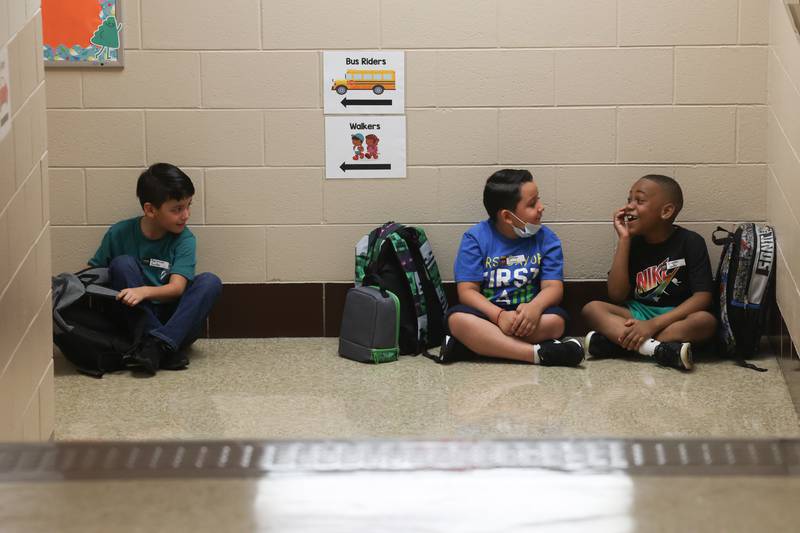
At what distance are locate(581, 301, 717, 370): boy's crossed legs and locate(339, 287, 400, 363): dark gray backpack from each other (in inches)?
29.5

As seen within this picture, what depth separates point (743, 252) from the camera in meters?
4.32

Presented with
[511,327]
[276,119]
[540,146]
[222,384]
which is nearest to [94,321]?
[222,384]

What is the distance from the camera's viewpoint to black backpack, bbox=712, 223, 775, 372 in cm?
427

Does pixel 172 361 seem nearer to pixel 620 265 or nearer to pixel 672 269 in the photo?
pixel 620 265

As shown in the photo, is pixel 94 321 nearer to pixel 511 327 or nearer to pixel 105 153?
pixel 105 153

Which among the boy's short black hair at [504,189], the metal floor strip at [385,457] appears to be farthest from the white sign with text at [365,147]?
the metal floor strip at [385,457]

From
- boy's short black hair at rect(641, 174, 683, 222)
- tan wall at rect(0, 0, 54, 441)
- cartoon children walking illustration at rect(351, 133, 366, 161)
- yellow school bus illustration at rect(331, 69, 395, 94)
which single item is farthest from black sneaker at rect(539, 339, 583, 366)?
tan wall at rect(0, 0, 54, 441)

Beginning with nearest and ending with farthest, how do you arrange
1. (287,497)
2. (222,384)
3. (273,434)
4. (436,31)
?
1. (287,497)
2. (273,434)
3. (222,384)
4. (436,31)

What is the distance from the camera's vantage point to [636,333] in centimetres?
431

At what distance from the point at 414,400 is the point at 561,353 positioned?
2.33 ft

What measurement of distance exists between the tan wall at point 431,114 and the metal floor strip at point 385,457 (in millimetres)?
3186

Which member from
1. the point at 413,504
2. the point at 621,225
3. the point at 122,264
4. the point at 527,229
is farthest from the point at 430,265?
the point at 413,504

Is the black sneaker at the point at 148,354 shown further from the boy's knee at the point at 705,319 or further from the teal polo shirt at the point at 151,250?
the boy's knee at the point at 705,319

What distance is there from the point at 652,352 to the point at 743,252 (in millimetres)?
512
